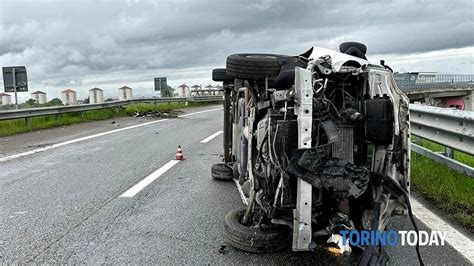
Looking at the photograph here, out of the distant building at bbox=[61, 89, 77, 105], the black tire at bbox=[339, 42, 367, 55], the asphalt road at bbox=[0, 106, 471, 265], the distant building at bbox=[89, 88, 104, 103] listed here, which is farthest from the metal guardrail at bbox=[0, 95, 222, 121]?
the black tire at bbox=[339, 42, 367, 55]

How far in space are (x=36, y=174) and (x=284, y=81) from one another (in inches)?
193

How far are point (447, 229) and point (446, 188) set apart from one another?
1368 mm

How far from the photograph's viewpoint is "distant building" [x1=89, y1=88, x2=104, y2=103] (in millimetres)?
21489

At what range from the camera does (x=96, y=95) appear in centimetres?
2161

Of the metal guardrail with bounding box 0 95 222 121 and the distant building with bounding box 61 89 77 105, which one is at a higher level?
the distant building with bounding box 61 89 77 105

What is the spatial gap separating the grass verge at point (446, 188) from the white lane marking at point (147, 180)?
148 inches

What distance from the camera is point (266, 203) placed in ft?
12.3

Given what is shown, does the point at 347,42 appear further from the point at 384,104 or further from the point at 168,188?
the point at 168,188

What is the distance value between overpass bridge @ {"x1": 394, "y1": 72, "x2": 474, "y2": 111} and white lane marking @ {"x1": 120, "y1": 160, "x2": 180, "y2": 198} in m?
41.9

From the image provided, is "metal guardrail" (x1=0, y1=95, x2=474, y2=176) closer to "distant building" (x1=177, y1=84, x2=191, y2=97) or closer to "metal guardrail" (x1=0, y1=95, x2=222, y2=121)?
"metal guardrail" (x1=0, y1=95, x2=222, y2=121)

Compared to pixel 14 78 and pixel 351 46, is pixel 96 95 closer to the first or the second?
pixel 14 78

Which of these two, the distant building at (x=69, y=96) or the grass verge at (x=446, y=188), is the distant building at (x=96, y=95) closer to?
the distant building at (x=69, y=96)

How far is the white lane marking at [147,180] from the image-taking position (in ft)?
19.4

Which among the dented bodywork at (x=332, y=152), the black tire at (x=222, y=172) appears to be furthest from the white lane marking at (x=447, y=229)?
the black tire at (x=222, y=172)
